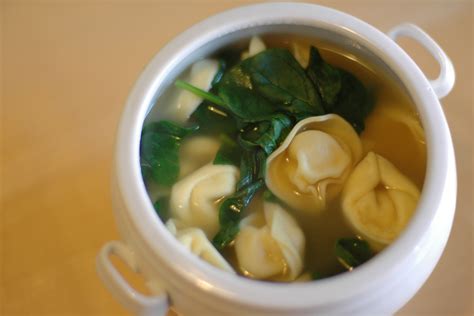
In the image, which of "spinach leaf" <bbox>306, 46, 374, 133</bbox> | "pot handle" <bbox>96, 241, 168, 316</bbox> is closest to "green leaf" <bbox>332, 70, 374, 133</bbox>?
"spinach leaf" <bbox>306, 46, 374, 133</bbox>

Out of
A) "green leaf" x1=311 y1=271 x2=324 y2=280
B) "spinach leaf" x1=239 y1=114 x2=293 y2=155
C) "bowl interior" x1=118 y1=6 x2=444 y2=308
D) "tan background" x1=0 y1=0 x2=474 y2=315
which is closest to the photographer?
"bowl interior" x1=118 y1=6 x2=444 y2=308

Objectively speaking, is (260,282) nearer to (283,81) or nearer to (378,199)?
(378,199)

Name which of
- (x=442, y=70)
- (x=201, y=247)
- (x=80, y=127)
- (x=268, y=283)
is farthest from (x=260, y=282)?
(x=80, y=127)

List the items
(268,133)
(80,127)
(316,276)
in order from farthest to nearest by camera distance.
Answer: (80,127), (268,133), (316,276)

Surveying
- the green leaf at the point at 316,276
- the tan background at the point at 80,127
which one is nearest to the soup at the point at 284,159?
the green leaf at the point at 316,276

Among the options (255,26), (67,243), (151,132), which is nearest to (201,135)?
(151,132)

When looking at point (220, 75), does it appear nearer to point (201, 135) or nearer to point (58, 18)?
point (201, 135)

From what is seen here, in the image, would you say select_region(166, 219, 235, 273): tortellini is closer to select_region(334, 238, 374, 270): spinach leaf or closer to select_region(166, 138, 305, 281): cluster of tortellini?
select_region(166, 138, 305, 281): cluster of tortellini
